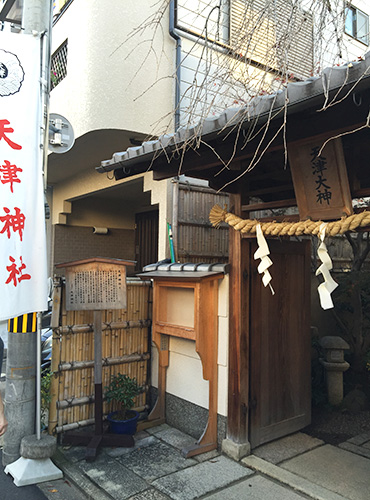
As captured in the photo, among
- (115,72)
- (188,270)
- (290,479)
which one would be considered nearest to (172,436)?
(290,479)

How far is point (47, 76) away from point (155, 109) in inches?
123

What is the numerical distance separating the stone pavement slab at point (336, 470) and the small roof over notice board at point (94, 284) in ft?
9.66

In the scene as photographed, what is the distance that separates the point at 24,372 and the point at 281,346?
3.34m

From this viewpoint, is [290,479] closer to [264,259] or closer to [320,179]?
[264,259]

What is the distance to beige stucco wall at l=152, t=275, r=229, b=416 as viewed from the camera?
16.6 ft

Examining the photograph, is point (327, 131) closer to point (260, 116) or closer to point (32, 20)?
point (260, 116)

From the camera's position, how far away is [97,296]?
526cm

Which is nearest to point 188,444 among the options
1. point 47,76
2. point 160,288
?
point 160,288

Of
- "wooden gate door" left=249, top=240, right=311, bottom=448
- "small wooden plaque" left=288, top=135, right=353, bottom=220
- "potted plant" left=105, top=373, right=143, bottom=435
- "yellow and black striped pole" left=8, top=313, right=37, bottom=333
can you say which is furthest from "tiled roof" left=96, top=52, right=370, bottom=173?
"potted plant" left=105, top=373, right=143, bottom=435

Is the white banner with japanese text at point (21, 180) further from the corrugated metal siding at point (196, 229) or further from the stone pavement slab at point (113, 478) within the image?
the corrugated metal siding at point (196, 229)

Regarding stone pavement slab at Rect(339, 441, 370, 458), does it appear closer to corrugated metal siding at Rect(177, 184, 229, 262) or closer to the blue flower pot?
the blue flower pot

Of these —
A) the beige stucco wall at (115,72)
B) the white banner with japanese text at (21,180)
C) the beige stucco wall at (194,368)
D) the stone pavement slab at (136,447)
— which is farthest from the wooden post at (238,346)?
the beige stucco wall at (115,72)

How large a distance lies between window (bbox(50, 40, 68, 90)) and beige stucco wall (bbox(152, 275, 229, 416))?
6.83 m

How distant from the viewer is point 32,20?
16.6 ft
